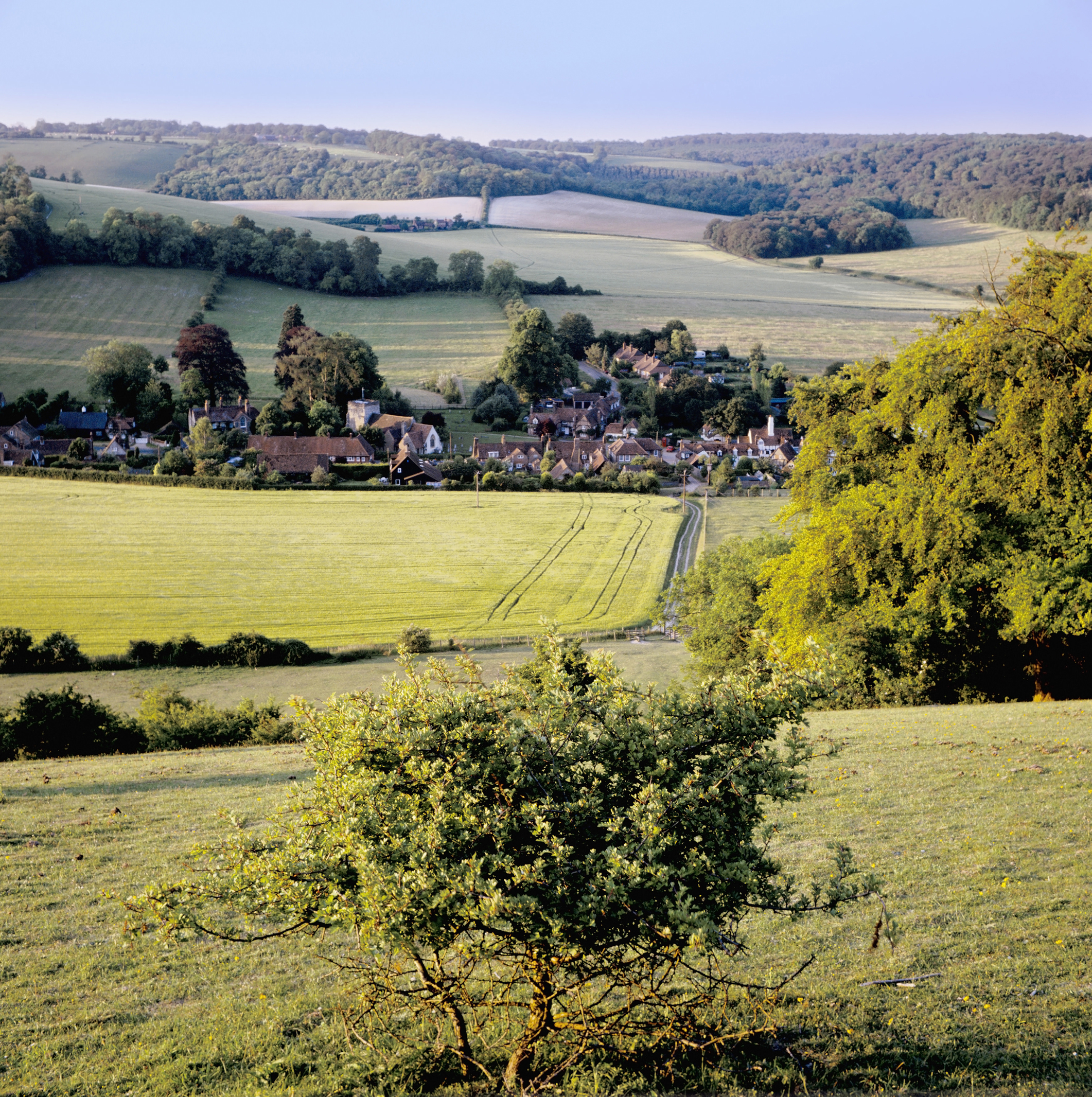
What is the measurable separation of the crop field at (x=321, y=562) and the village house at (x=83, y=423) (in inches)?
732

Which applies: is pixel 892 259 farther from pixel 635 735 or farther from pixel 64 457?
pixel 635 735

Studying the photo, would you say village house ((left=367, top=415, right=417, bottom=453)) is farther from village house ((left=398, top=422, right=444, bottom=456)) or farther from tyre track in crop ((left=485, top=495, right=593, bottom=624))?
tyre track in crop ((left=485, top=495, right=593, bottom=624))

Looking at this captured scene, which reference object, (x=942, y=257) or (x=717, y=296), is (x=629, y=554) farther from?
(x=942, y=257)

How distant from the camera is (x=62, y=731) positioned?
78.0 ft

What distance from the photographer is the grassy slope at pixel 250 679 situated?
31.4 m

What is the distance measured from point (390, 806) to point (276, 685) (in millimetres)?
27897

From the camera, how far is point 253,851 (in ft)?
22.6

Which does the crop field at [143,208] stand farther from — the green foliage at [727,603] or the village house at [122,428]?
the green foliage at [727,603]

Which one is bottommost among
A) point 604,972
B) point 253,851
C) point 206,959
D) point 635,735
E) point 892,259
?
point 206,959

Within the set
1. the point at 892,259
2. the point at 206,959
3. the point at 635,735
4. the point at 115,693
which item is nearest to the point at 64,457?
the point at 115,693

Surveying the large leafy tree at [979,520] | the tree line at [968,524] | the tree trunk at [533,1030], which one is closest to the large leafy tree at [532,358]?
the tree line at [968,524]

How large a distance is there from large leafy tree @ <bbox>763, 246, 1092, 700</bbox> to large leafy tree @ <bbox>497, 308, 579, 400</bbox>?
80.4m

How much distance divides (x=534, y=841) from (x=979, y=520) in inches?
779

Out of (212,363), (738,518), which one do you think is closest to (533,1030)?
(738,518)
